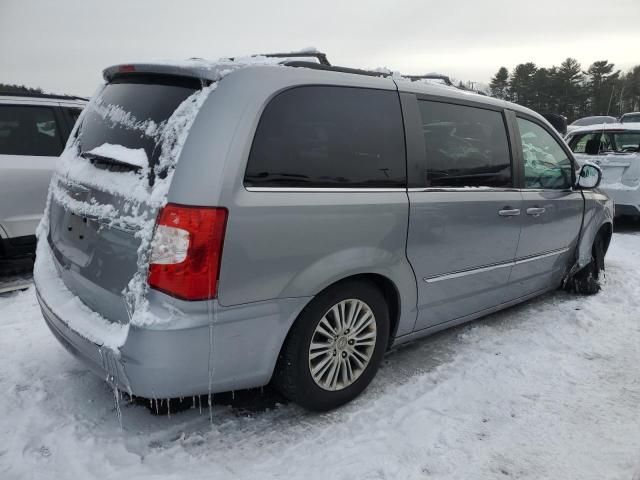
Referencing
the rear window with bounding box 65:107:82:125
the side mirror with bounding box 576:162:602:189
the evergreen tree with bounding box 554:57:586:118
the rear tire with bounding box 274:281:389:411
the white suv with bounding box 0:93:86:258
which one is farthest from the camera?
the evergreen tree with bounding box 554:57:586:118

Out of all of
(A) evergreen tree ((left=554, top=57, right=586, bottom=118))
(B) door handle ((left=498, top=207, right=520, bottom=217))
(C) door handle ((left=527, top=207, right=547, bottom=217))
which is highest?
(A) evergreen tree ((left=554, top=57, right=586, bottom=118))

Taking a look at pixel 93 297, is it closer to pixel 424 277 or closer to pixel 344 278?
pixel 344 278

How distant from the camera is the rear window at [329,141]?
7.33 ft

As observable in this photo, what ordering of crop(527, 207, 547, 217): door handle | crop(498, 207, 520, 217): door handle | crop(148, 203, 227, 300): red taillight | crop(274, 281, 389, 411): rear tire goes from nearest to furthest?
crop(148, 203, 227, 300): red taillight → crop(274, 281, 389, 411): rear tire → crop(498, 207, 520, 217): door handle → crop(527, 207, 547, 217): door handle

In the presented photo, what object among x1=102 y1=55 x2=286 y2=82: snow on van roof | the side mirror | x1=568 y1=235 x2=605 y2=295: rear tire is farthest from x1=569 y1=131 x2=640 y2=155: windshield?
x1=102 y1=55 x2=286 y2=82: snow on van roof

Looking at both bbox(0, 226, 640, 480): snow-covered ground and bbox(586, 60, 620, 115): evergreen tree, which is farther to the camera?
bbox(586, 60, 620, 115): evergreen tree

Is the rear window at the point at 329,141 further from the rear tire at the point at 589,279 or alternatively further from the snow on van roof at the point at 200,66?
the rear tire at the point at 589,279

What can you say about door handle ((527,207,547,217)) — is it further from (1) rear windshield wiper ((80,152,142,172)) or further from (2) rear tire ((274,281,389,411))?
(1) rear windshield wiper ((80,152,142,172))

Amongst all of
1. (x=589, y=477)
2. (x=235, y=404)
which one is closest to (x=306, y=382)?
(x=235, y=404)

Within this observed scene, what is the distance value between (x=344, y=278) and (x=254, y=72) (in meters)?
1.09

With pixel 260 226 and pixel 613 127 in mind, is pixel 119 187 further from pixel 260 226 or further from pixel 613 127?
pixel 613 127

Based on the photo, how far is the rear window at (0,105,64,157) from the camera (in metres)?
4.68

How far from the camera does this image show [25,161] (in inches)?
184

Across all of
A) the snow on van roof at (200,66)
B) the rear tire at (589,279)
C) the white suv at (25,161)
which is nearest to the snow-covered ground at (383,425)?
the rear tire at (589,279)
